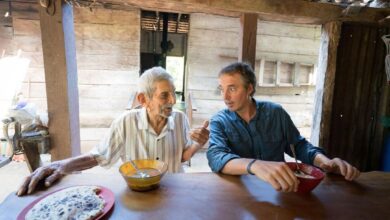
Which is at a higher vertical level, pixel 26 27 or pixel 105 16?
pixel 105 16

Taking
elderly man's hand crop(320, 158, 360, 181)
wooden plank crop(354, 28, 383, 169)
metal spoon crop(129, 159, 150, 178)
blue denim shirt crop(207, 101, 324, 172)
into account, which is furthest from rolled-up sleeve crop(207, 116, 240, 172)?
wooden plank crop(354, 28, 383, 169)

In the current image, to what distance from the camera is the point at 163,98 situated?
5.91 feet

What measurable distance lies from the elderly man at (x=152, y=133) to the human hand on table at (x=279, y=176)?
59 cm

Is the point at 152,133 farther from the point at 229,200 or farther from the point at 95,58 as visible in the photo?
the point at 95,58

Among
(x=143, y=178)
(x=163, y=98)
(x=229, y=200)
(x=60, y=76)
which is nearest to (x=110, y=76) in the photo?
(x=60, y=76)

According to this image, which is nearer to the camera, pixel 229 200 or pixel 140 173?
pixel 229 200

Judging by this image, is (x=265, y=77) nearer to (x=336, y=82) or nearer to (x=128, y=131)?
(x=336, y=82)

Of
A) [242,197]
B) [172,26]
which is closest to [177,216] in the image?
[242,197]

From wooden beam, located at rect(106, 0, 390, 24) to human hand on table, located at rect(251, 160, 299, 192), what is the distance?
1.50 metres

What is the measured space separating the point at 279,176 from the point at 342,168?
0.58 metres

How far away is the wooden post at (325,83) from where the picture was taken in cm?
258

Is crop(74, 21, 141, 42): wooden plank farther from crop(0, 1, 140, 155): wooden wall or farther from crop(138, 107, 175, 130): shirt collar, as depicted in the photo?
crop(138, 107, 175, 130): shirt collar

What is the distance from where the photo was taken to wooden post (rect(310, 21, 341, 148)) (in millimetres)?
2580

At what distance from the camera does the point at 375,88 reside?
2.93 metres
